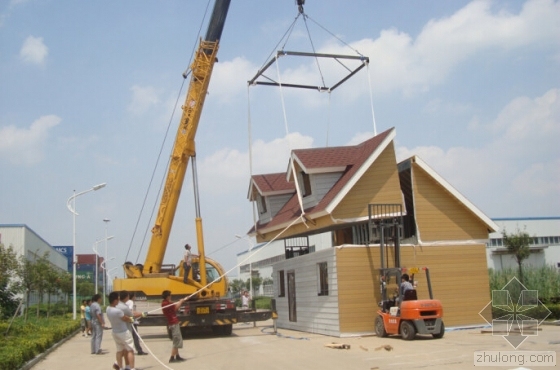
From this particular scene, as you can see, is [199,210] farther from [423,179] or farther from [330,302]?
[423,179]

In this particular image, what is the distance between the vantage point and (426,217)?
20.7 metres

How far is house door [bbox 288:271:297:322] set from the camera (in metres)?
23.7

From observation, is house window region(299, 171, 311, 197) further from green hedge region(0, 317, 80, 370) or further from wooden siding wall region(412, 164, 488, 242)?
green hedge region(0, 317, 80, 370)

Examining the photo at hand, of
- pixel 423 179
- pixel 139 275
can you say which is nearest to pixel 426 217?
pixel 423 179

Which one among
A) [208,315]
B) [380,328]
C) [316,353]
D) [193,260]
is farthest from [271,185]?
[316,353]

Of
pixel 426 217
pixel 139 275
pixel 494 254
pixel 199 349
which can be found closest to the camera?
pixel 199 349

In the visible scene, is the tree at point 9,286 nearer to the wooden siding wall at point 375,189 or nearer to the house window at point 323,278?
the house window at point 323,278

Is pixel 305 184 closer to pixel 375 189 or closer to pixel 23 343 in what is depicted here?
pixel 375 189

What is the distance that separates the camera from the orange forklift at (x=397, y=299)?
16594 millimetres

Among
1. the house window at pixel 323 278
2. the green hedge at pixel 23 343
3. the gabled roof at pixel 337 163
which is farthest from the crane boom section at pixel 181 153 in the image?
the house window at pixel 323 278

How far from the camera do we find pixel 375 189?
20.3m

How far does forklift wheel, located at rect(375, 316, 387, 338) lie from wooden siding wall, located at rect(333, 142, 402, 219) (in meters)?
3.44

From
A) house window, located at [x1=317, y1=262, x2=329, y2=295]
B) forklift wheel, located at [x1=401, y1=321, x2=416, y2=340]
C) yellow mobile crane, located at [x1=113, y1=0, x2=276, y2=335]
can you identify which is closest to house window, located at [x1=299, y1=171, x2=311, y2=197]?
house window, located at [x1=317, y1=262, x2=329, y2=295]

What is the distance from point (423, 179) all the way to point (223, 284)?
843 cm
